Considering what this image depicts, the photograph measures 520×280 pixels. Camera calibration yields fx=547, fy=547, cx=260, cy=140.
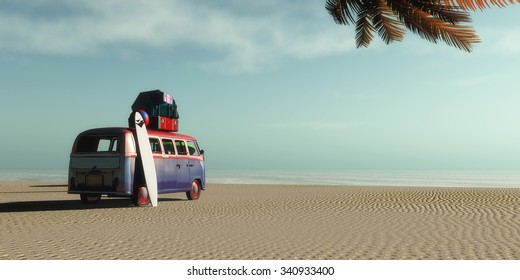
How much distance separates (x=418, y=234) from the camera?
9.51 metres

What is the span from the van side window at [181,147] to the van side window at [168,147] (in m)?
0.25

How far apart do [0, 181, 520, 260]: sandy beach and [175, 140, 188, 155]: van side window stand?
1.87 metres

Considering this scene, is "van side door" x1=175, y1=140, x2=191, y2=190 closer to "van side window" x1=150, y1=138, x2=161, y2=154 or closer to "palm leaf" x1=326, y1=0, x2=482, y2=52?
"van side window" x1=150, y1=138, x2=161, y2=154

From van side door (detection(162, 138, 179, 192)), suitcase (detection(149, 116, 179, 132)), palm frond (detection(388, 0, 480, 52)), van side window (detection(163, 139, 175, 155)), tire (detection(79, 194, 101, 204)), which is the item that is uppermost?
palm frond (detection(388, 0, 480, 52))

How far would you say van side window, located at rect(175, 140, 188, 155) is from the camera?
1627 centimetres

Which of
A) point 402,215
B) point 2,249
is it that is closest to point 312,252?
point 2,249

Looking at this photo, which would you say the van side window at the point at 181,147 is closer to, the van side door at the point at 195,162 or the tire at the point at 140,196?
the van side door at the point at 195,162

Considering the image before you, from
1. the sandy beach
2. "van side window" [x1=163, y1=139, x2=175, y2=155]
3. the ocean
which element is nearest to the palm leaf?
the sandy beach

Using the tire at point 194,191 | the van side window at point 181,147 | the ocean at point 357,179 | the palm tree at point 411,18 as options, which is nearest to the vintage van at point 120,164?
the van side window at point 181,147

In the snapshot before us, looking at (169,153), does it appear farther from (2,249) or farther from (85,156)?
(2,249)

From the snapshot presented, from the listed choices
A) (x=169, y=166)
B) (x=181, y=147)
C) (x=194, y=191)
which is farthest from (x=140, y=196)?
(x=194, y=191)

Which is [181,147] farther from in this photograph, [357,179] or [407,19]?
[357,179]
